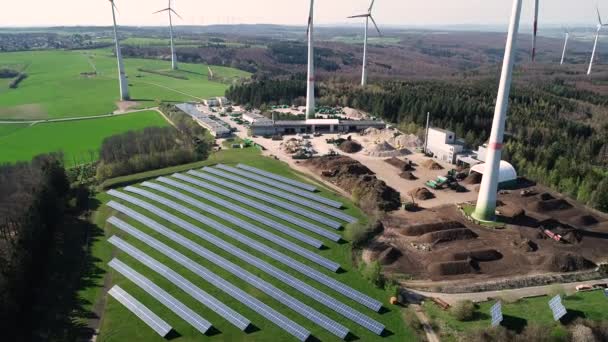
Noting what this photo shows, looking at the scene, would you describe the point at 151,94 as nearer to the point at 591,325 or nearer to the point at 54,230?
the point at 54,230

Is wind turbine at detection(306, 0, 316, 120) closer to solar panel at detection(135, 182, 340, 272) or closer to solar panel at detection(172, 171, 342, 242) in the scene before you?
solar panel at detection(172, 171, 342, 242)

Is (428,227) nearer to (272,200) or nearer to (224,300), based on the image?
(272,200)

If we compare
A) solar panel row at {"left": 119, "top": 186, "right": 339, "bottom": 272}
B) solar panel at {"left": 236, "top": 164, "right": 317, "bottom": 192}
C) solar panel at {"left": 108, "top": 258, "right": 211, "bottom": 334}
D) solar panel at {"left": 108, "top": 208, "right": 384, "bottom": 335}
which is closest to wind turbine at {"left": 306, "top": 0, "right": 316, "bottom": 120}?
solar panel at {"left": 236, "top": 164, "right": 317, "bottom": 192}

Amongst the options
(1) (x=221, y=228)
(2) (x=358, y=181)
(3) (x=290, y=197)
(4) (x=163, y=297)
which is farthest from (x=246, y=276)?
(2) (x=358, y=181)

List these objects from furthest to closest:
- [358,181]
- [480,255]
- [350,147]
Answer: [350,147]
[358,181]
[480,255]

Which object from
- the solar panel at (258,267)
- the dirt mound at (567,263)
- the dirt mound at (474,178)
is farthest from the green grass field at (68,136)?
the dirt mound at (567,263)

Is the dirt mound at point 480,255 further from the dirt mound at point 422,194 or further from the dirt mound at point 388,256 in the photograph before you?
the dirt mound at point 422,194
